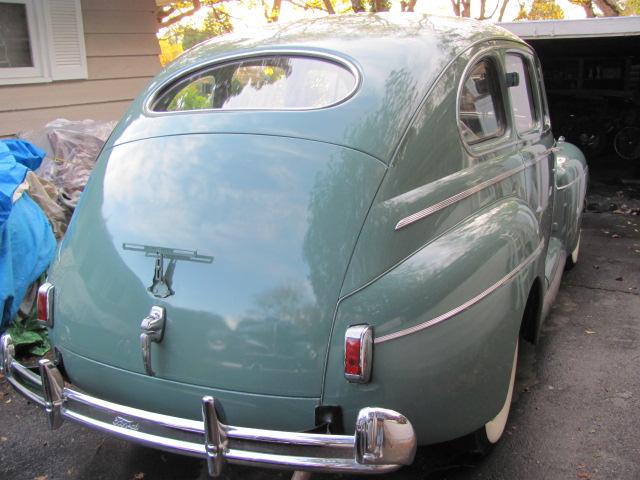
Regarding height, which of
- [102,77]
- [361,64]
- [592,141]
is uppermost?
[361,64]

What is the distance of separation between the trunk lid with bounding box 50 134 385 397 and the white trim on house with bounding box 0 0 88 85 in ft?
14.5

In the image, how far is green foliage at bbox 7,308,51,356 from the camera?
4.06m

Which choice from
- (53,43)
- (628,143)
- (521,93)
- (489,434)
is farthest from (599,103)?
(489,434)

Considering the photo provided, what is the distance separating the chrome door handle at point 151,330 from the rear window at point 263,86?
3.33 ft

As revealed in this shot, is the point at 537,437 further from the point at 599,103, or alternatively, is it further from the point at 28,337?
the point at 599,103

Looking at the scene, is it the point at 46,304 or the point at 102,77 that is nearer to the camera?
A: the point at 46,304

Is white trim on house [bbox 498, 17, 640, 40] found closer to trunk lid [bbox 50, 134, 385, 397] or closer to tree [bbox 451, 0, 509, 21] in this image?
trunk lid [bbox 50, 134, 385, 397]

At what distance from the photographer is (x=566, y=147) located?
5426 millimetres

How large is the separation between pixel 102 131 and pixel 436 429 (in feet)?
17.2

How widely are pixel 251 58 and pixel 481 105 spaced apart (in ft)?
3.89

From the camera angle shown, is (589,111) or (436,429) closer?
(436,429)

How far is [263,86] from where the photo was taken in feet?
9.71

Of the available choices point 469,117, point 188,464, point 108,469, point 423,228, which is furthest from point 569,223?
point 108,469

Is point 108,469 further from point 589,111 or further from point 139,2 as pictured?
point 589,111
